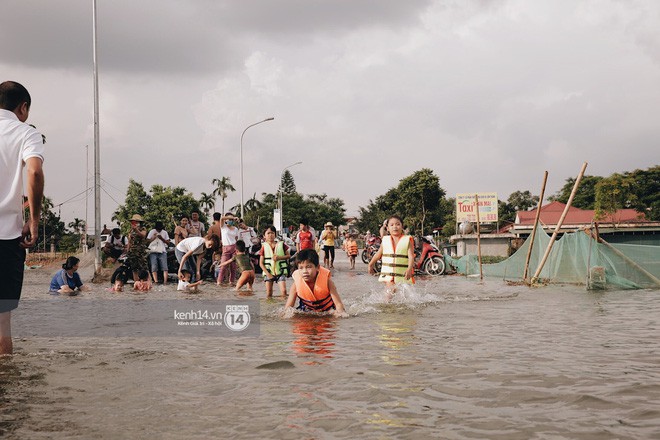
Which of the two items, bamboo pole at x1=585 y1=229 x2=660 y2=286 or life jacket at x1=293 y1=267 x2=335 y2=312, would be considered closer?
life jacket at x1=293 y1=267 x2=335 y2=312

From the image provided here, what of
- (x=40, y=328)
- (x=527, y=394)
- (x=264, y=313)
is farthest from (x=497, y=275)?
(x=527, y=394)

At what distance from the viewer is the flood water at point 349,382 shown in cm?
339

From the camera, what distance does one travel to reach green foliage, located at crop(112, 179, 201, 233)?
7292 cm

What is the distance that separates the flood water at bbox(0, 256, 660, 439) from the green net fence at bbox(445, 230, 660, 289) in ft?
21.1

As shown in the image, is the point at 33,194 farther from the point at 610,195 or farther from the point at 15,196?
the point at 610,195

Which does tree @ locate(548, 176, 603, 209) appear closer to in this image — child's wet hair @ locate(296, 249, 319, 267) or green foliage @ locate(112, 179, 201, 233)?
green foliage @ locate(112, 179, 201, 233)

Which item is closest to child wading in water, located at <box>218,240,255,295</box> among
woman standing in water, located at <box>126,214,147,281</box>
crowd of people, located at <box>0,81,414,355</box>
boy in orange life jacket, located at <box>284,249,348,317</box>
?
crowd of people, located at <box>0,81,414,355</box>

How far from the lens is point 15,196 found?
15.2 feet

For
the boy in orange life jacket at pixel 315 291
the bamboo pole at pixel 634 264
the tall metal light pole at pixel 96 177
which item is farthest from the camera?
the tall metal light pole at pixel 96 177

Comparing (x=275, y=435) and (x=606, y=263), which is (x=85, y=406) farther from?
(x=606, y=263)

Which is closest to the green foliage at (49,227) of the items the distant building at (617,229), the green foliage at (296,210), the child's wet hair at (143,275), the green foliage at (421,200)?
the green foliage at (296,210)

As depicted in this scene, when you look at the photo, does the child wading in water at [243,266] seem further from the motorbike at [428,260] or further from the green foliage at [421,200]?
the green foliage at [421,200]

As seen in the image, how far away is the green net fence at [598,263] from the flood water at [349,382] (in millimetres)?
6424

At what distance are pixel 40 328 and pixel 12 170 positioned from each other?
13.4 ft
